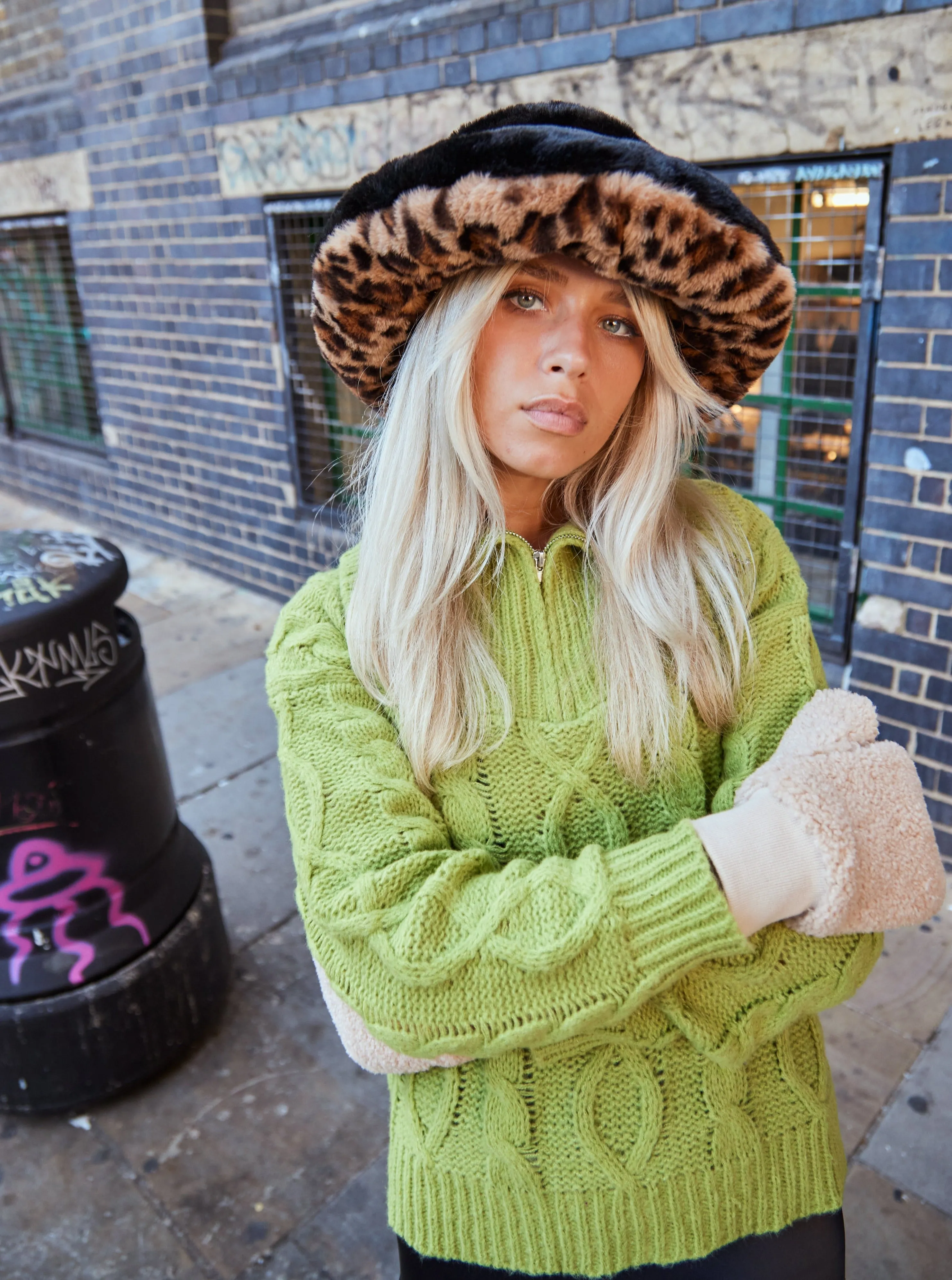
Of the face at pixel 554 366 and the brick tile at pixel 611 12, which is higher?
the brick tile at pixel 611 12

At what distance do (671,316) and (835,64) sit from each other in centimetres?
206

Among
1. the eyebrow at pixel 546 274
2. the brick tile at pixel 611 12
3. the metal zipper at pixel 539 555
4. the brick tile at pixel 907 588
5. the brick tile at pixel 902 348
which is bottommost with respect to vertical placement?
the brick tile at pixel 907 588

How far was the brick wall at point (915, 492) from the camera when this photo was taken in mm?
2799

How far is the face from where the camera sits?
51.5 inches

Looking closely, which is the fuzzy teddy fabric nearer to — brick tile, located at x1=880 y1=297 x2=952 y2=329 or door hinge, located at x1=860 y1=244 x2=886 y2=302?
brick tile, located at x1=880 y1=297 x2=952 y2=329

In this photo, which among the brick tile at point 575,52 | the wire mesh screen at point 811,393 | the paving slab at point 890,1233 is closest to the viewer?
the paving slab at point 890,1233

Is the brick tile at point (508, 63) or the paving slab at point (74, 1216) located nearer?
the paving slab at point (74, 1216)

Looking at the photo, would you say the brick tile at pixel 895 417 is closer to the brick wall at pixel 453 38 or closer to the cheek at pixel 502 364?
the brick wall at pixel 453 38

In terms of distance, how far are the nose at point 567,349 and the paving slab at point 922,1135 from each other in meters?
2.12

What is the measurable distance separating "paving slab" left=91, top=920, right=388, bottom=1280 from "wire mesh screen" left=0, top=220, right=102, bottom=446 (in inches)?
221

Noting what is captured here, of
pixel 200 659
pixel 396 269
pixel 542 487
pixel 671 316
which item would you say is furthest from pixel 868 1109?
pixel 200 659

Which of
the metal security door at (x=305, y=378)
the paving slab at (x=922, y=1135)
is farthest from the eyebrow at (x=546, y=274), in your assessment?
the metal security door at (x=305, y=378)

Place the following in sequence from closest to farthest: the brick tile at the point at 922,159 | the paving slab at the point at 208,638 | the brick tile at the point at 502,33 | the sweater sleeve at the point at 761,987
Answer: the sweater sleeve at the point at 761,987 → the brick tile at the point at 922,159 → the brick tile at the point at 502,33 → the paving slab at the point at 208,638

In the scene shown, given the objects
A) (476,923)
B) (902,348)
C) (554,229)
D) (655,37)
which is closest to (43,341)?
(655,37)
